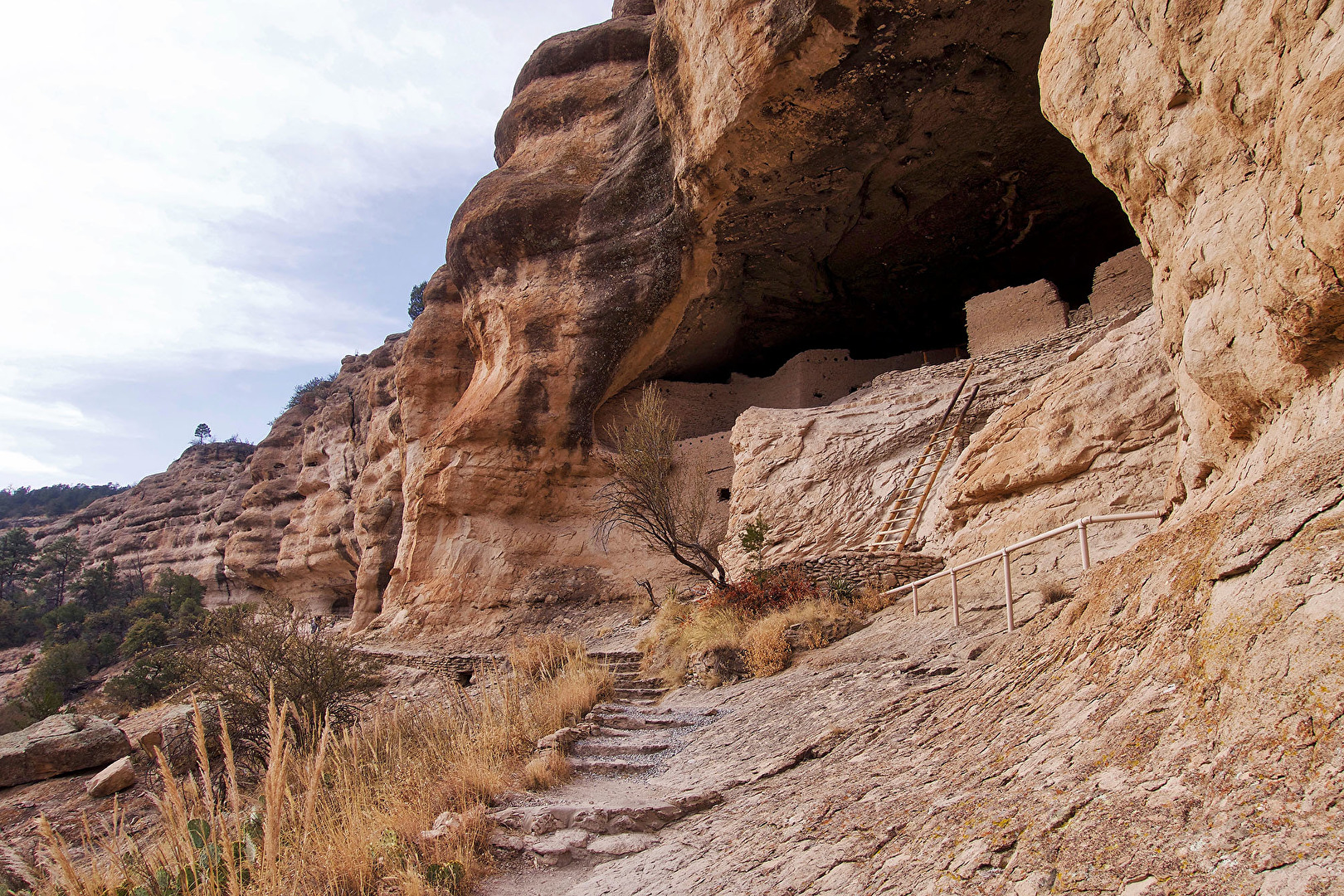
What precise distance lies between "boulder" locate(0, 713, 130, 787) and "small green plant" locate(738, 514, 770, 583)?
28.1ft

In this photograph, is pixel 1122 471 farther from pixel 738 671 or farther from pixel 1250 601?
pixel 1250 601

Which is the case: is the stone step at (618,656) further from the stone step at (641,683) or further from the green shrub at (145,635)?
the green shrub at (145,635)

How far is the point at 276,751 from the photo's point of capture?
89.5 inches

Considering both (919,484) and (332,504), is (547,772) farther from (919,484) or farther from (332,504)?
(332,504)

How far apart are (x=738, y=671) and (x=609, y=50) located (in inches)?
498

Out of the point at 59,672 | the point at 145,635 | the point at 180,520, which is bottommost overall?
the point at 59,672

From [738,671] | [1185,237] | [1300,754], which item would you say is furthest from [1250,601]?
[738,671]

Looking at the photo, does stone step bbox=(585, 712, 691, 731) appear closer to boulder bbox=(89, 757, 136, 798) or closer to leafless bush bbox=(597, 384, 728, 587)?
leafless bush bbox=(597, 384, 728, 587)

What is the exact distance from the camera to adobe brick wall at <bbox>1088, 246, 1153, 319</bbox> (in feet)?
34.2

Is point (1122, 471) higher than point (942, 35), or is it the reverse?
point (942, 35)

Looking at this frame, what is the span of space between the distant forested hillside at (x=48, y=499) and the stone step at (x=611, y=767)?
56.3 metres

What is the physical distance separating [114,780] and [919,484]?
9929 mm

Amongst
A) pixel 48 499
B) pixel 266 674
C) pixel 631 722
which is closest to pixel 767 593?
pixel 631 722

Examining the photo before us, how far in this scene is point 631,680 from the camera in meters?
8.49
